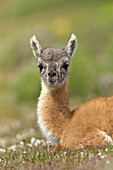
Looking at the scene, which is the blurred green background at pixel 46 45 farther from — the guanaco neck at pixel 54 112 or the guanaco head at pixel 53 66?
→ the guanaco head at pixel 53 66

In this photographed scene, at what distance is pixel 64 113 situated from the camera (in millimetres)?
10320

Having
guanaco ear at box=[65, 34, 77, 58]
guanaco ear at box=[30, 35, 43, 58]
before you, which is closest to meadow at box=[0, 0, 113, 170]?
guanaco ear at box=[30, 35, 43, 58]

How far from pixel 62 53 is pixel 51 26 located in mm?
51739

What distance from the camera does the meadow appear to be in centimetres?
852

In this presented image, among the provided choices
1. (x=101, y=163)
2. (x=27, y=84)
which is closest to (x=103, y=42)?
(x=27, y=84)

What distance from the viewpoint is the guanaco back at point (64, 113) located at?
9.41 m

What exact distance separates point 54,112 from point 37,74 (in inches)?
669

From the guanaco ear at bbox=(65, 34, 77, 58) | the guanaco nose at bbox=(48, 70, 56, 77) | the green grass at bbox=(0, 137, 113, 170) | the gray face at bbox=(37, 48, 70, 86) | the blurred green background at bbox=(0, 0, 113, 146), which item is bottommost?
the green grass at bbox=(0, 137, 113, 170)

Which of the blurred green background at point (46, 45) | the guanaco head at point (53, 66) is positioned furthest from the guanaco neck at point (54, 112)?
the blurred green background at point (46, 45)

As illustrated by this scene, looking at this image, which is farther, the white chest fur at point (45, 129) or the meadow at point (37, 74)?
the white chest fur at point (45, 129)

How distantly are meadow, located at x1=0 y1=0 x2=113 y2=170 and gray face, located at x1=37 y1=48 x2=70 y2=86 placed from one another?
1823 millimetres

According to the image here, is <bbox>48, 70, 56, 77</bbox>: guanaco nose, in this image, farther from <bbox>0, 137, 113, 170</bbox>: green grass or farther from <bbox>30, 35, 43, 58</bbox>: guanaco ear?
<bbox>0, 137, 113, 170</bbox>: green grass

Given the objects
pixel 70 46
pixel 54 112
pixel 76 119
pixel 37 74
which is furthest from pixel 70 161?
pixel 37 74

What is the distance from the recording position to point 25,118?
20156 millimetres
